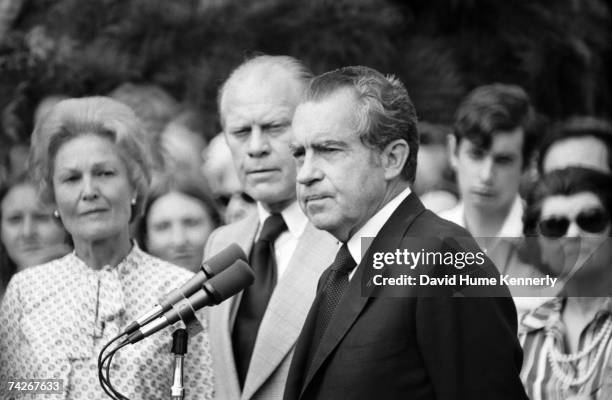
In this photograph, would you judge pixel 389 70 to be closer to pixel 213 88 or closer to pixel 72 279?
pixel 213 88

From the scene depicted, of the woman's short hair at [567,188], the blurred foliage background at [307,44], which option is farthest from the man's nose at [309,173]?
the blurred foliage background at [307,44]

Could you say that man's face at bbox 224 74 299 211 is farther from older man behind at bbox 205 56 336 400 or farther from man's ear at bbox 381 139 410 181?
man's ear at bbox 381 139 410 181

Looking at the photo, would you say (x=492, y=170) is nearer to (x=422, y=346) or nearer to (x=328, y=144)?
(x=328, y=144)

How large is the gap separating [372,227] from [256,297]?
108 cm

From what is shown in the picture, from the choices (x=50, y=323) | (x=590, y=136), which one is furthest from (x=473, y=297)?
(x=590, y=136)

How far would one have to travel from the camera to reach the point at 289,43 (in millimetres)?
8227

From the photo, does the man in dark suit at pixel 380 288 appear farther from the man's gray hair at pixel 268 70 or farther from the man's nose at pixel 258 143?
the man's gray hair at pixel 268 70

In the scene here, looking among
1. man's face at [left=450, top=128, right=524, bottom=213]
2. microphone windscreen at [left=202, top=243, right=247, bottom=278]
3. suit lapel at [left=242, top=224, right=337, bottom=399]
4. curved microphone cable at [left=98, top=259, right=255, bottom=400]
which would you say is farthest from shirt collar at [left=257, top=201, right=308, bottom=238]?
man's face at [left=450, top=128, right=524, bottom=213]

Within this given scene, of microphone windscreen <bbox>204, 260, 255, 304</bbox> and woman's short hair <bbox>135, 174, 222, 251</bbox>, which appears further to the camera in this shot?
woman's short hair <bbox>135, 174, 222, 251</bbox>

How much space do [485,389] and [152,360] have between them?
145cm

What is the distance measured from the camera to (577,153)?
6.66 m

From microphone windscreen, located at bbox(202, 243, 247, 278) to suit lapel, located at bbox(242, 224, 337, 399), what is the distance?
2.26 feet

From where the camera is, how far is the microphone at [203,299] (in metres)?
3.89

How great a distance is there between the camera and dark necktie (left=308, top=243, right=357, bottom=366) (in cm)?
400
